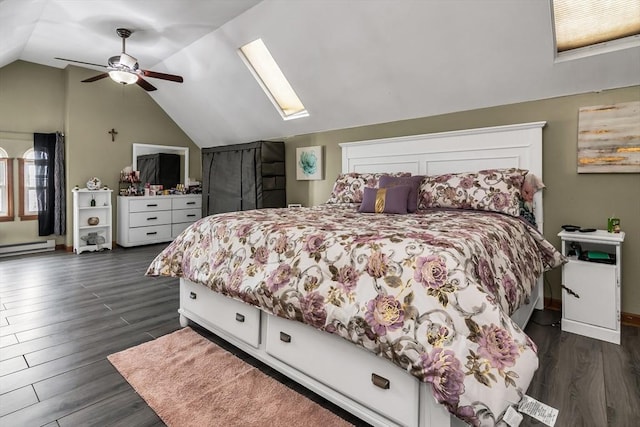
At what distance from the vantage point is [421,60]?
3.16 m

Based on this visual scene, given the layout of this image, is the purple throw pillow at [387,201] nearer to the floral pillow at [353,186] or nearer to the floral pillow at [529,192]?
the floral pillow at [353,186]

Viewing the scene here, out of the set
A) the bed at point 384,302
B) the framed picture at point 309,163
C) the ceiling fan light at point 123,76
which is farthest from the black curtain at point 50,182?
the bed at point 384,302

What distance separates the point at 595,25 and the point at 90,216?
6.39 meters

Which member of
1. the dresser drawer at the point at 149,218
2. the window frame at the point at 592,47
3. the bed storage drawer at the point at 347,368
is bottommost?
the bed storage drawer at the point at 347,368

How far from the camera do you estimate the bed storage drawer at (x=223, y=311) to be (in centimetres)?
195

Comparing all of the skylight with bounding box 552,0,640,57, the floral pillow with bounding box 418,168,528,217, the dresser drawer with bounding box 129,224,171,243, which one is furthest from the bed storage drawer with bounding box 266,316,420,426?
the dresser drawer with bounding box 129,224,171,243

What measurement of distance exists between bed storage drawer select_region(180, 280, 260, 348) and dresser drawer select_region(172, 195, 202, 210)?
4.00 m

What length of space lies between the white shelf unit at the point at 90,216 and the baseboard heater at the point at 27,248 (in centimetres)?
38

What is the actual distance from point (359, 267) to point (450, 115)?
2625 millimetres

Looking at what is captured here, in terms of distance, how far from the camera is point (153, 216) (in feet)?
19.2

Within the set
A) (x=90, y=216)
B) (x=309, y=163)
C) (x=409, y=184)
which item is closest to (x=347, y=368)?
(x=409, y=184)

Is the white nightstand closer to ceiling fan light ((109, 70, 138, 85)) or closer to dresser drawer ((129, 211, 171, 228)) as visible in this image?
ceiling fan light ((109, 70, 138, 85))

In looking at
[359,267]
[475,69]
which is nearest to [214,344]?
[359,267]

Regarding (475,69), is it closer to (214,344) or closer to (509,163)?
(509,163)
